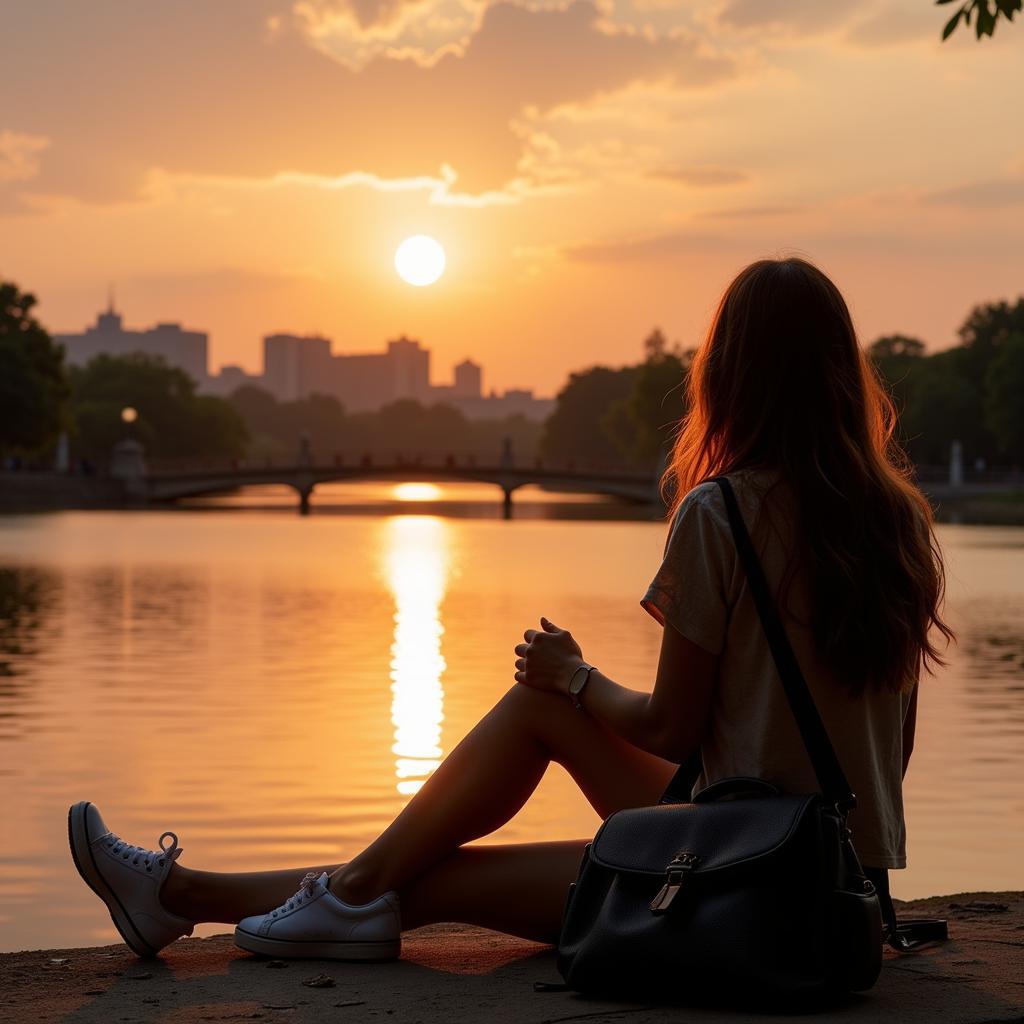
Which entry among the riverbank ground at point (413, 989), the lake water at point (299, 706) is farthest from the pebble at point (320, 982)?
the lake water at point (299, 706)

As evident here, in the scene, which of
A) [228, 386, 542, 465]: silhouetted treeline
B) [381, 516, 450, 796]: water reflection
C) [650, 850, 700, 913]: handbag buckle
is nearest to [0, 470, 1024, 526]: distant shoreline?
[381, 516, 450, 796]: water reflection

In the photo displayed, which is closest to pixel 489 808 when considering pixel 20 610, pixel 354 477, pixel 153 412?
pixel 20 610

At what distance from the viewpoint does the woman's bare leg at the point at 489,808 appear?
3543mm

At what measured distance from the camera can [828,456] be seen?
10.4ft

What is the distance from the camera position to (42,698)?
37.1ft

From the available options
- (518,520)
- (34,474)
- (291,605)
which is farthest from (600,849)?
(34,474)

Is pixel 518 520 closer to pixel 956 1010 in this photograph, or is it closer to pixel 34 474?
pixel 34 474

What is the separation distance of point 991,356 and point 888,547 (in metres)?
80.7

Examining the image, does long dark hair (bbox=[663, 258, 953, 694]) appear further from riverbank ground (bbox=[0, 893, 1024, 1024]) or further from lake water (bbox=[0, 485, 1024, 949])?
lake water (bbox=[0, 485, 1024, 949])

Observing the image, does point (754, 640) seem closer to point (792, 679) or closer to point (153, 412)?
point (792, 679)

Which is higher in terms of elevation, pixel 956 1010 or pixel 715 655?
pixel 715 655

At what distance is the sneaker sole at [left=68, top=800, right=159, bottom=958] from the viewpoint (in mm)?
3783

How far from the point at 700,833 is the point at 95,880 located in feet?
4.41

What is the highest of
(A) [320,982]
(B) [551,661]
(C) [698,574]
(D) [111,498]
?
(C) [698,574]
